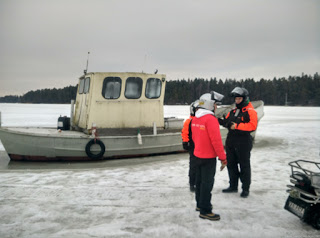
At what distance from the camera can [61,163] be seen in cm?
848

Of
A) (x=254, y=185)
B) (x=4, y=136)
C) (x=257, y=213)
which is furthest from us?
(x=4, y=136)

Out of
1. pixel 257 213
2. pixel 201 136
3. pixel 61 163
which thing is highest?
pixel 201 136

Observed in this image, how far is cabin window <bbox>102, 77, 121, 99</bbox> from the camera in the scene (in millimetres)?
9055

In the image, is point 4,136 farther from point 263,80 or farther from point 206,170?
point 263,80

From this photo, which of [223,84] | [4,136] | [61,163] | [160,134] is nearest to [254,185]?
[160,134]

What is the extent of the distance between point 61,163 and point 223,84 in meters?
90.8

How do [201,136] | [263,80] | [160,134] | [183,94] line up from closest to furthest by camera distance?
[201,136] → [160,134] → [183,94] → [263,80]

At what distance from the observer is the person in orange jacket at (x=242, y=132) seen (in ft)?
13.8

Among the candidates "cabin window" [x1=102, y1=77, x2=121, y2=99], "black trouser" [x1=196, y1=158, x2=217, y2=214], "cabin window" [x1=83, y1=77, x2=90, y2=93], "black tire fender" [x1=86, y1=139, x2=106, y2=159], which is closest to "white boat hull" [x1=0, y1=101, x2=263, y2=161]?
"black tire fender" [x1=86, y1=139, x2=106, y2=159]

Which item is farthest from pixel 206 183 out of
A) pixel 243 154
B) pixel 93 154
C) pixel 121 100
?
pixel 121 100

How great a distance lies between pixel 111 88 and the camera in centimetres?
912

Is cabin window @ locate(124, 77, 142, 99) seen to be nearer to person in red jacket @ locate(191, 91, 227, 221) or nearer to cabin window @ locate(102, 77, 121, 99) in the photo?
cabin window @ locate(102, 77, 121, 99)

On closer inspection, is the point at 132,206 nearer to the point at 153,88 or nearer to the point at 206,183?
the point at 206,183

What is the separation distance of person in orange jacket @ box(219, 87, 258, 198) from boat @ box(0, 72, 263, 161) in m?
4.53
